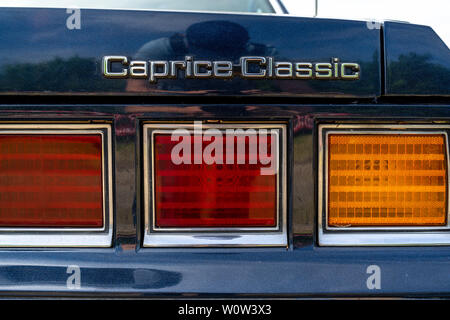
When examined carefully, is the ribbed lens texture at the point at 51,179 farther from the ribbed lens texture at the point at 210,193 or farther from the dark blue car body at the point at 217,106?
the ribbed lens texture at the point at 210,193

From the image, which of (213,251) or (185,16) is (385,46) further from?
(213,251)

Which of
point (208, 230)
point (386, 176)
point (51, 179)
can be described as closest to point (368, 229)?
point (386, 176)

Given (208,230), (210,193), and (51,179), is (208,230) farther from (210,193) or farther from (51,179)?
(51,179)

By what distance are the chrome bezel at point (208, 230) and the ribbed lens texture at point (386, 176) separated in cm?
12

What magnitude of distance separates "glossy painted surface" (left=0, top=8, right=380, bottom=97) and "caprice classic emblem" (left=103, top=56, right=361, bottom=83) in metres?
0.01

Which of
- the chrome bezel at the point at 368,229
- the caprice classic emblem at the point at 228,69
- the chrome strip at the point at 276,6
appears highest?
the chrome strip at the point at 276,6

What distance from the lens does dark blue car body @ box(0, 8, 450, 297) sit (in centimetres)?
Result: 97

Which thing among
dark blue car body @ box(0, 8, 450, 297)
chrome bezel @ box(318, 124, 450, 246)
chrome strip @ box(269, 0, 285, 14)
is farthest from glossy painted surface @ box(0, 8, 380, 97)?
chrome strip @ box(269, 0, 285, 14)

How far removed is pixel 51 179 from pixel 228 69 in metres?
0.50

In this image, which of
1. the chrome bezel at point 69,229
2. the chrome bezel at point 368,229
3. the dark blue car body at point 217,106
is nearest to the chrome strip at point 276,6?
the dark blue car body at point 217,106

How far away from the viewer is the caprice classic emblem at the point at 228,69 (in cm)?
98

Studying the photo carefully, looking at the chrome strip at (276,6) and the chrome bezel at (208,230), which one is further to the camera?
the chrome strip at (276,6)

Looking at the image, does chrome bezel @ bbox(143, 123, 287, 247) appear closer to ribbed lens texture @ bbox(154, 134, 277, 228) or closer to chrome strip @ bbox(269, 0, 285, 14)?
ribbed lens texture @ bbox(154, 134, 277, 228)
